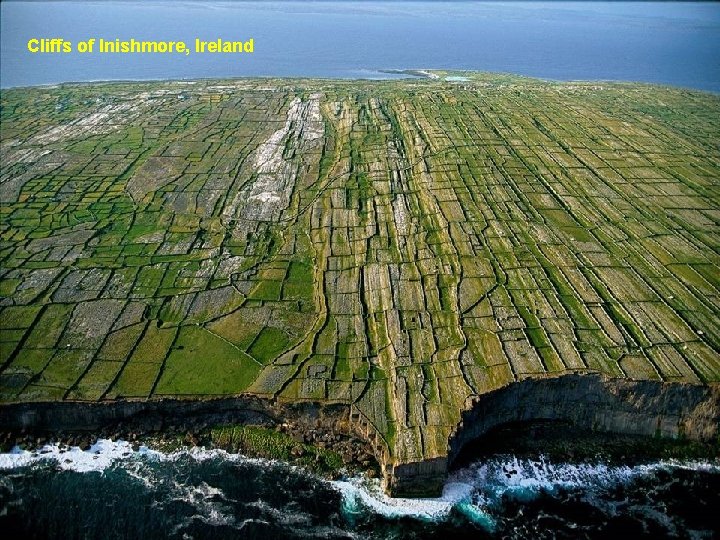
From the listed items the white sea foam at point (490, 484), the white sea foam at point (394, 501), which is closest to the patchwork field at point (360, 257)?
the white sea foam at point (394, 501)

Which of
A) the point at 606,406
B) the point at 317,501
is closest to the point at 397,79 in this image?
the point at 606,406

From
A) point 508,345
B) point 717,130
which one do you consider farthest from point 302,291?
point 717,130

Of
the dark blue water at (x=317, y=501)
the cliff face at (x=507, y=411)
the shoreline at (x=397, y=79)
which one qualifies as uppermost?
the shoreline at (x=397, y=79)

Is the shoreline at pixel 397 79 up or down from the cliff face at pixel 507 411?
up

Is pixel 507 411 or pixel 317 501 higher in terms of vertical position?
pixel 507 411

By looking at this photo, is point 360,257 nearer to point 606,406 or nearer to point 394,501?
point 394,501

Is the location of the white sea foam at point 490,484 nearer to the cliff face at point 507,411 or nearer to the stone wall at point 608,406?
the cliff face at point 507,411

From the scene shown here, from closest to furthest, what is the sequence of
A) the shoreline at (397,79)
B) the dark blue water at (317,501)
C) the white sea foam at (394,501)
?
the dark blue water at (317,501) < the white sea foam at (394,501) < the shoreline at (397,79)
